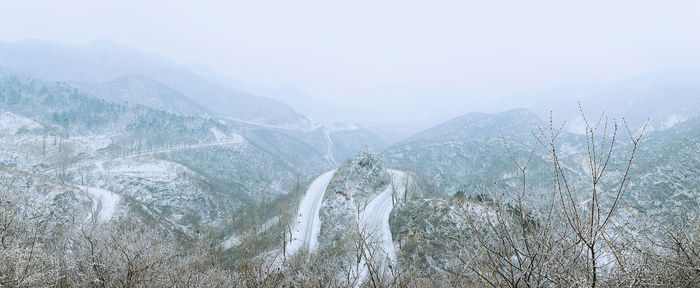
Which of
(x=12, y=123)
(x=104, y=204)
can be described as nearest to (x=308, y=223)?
(x=104, y=204)

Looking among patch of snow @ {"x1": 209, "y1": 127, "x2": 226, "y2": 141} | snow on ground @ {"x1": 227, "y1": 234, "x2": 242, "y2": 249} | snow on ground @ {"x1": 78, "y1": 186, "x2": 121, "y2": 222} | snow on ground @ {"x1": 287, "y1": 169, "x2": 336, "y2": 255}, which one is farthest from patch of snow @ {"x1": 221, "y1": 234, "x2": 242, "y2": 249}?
patch of snow @ {"x1": 209, "y1": 127, "x2": 226, "y2": 141}

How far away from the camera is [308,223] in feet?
128

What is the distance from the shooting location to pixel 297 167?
135000 millimetres

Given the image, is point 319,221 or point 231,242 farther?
point 231,242

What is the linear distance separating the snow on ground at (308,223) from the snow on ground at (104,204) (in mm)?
29852

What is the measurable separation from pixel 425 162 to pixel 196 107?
Result: 166m

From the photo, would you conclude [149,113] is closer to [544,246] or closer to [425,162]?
[425,162]

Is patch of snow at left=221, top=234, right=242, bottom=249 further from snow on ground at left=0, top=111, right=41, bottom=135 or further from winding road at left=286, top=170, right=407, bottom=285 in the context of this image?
snow on ground at left=0, top=111, right=41, bottom=135

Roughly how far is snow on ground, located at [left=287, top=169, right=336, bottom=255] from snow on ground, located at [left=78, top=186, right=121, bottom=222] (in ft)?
97.9

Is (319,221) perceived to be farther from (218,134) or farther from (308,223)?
(218,134)

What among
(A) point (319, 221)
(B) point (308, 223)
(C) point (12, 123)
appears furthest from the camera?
(C) point (12, 123)

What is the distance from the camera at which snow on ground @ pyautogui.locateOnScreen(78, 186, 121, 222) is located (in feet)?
143

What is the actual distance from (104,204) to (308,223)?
40.2m

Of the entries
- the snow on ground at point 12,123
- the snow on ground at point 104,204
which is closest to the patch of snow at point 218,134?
the snow on ground at point 12,123
